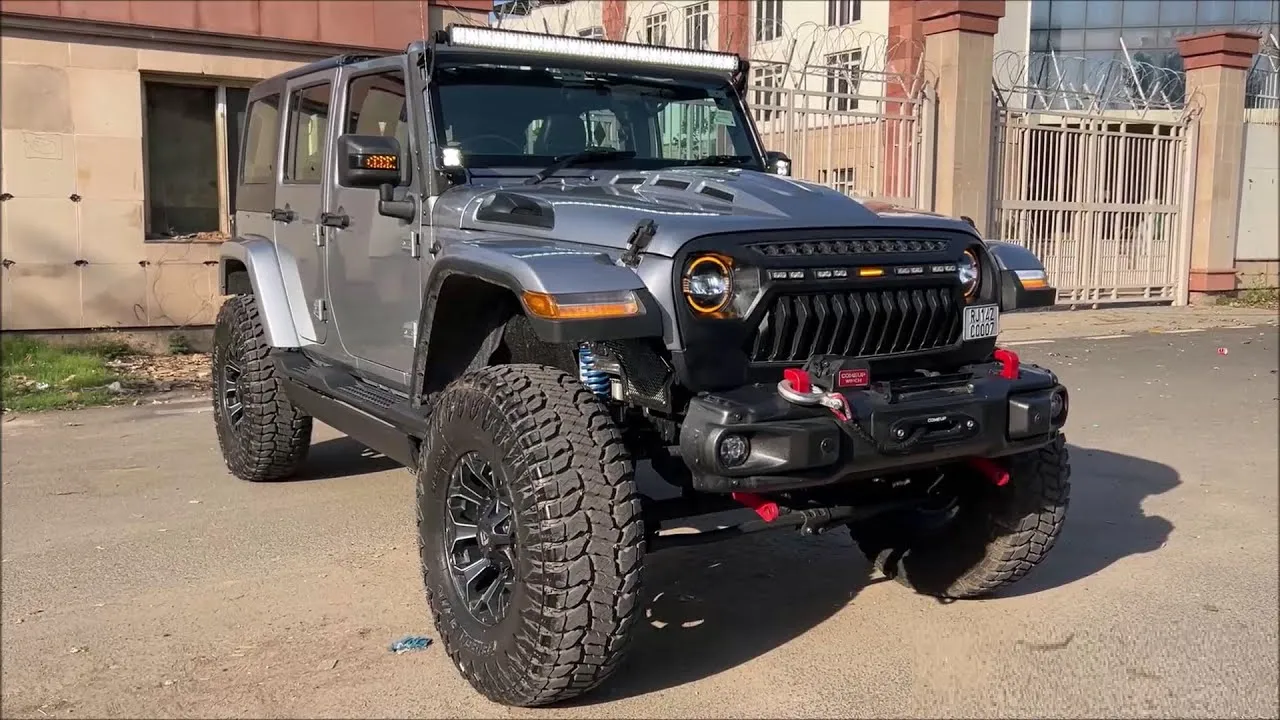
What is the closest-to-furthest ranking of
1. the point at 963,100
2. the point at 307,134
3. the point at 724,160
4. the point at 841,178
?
the point at 724,160, the point at 307,134, the point at 841,178, the point at 963,100

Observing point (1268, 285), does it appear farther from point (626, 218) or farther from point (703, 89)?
point (626, 218)

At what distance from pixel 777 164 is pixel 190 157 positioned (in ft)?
23.8

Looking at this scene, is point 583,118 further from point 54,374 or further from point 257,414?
point 54,374

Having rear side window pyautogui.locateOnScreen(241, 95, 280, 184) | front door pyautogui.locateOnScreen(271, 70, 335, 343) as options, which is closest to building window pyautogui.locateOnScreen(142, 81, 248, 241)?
rear side window pyautogui.locateOnScreen(241, 95, 280, 184)

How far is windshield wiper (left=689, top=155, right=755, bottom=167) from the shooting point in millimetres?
4840

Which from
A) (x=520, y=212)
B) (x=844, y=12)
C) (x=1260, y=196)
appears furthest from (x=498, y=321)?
(x=844, y=12)

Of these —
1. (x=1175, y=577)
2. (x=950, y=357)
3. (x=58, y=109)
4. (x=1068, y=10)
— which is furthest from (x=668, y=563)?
(x=1068, y=10)

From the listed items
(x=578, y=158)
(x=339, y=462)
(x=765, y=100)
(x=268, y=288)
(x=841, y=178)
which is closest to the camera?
(x=578, y=158)

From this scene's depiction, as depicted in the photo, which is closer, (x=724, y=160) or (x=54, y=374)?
(x=724, y=160)

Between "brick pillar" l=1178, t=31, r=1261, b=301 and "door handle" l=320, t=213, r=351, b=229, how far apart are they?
14366mm

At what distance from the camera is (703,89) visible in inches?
199

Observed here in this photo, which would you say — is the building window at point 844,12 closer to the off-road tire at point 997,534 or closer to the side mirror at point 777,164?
the side mirror at point 777,164

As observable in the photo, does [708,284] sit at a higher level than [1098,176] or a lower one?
lower

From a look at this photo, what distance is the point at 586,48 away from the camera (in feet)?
15.4
